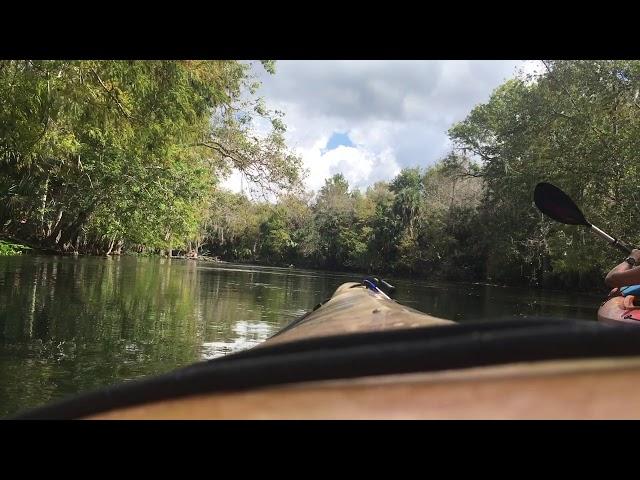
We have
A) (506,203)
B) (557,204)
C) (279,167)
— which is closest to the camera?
(557,204)

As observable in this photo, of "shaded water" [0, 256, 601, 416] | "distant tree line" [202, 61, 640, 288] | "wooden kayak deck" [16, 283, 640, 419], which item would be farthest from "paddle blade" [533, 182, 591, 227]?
"distant tree line" [202, 61, 640, 288]

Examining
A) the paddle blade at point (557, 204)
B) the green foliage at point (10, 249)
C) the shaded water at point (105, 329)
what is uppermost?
the paddle blade at point (557, 204)

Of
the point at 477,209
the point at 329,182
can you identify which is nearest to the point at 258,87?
the point at 477,209

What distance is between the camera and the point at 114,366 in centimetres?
489

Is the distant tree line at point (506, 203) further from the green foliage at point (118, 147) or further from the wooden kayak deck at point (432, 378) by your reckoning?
the wooden kayak deck at point (432, 378)

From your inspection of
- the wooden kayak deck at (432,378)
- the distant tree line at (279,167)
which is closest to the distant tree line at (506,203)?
the distant tree line at (279,167)

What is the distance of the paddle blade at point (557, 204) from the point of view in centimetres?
452

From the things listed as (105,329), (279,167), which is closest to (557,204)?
(105,329)

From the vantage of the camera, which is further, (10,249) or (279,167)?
(10,249)

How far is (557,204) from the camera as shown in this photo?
4566mm

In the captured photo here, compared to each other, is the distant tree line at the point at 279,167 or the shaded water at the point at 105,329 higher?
the distant tree line at the point at 279,167

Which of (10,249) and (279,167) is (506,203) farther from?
(10,249)
